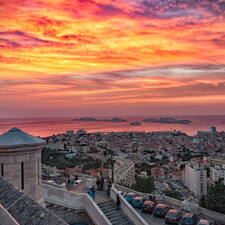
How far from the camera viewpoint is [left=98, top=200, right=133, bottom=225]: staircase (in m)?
13.0

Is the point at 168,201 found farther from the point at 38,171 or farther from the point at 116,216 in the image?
the point at 38,171

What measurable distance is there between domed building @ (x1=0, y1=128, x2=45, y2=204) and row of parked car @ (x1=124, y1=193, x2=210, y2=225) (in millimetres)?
7057

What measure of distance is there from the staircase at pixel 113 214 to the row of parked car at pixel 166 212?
2.83 meters

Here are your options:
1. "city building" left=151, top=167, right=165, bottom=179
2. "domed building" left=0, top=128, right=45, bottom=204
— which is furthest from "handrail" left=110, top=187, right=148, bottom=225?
"city building" left=151, top=167, right=165, bottom=179

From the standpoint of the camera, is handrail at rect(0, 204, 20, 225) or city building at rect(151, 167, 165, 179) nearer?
handrail at rect(0, 204, 20, 225)

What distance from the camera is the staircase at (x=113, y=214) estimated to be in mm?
13031

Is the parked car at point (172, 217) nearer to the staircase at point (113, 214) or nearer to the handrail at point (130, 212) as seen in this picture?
the handrail at point (130, 212)

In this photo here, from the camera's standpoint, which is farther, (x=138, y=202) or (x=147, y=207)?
(x=138, y=202)

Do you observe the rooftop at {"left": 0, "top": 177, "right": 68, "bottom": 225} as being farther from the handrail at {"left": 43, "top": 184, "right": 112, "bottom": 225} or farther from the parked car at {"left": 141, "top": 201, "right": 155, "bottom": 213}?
the parked car at {"left": 141, "top": 201, "right": 155, "bottom": 213}

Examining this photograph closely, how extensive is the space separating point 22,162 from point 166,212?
8.55m

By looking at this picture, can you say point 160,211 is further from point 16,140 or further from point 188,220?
point 16,140

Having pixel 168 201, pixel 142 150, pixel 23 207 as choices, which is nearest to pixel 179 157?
pixel 142 150

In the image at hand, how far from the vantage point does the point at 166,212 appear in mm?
16219

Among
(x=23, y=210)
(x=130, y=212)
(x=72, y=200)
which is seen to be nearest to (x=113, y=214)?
(x=130, y=212)
